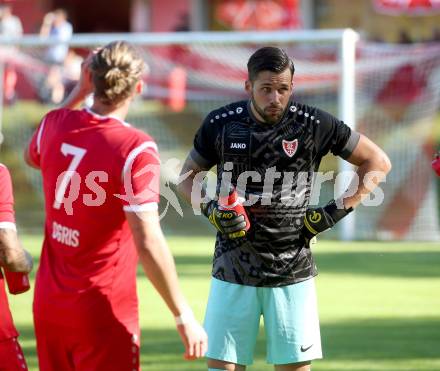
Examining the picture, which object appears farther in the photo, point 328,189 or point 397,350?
point 328,189

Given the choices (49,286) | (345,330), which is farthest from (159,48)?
(49,286)

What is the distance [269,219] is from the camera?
17.9ft

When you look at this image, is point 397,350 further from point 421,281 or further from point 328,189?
point 328,189

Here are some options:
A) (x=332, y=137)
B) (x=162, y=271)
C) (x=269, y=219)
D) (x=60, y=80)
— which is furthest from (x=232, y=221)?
(x=60, y=80)

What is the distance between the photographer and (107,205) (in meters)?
4.39

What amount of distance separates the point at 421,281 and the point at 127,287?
7.06 meters

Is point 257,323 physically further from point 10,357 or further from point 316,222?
point 10,357

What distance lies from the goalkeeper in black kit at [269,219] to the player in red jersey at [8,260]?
1.09 metres

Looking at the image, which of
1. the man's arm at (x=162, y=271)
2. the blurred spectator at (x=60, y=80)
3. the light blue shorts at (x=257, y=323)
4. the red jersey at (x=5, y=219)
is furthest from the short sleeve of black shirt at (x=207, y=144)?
the blurred spectator at (x=60, y=80)

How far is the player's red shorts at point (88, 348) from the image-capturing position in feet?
14.4

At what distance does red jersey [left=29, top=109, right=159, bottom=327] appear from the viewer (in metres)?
4.34

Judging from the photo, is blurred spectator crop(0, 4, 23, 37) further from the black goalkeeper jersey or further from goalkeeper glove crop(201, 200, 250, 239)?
goalkeeper glove crop(201, 200, 250, 239)

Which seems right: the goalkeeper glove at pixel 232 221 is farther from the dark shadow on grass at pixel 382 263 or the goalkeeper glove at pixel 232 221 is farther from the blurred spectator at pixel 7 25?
the blurred spectator at pixel 7 25

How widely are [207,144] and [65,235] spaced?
1.39 metres
